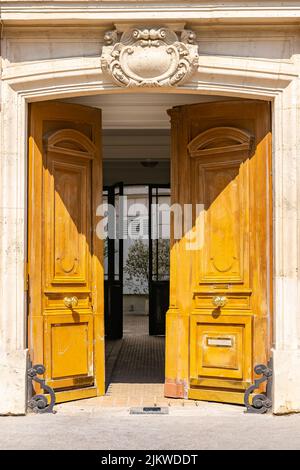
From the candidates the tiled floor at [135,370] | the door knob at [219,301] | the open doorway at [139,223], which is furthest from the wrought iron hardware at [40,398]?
the open doorway at [139,223]

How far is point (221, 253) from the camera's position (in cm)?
901

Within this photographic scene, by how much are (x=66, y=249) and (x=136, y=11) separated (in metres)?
2.59

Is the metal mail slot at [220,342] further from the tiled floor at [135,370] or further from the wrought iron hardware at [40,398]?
the wrought iron hardware at [40,398]

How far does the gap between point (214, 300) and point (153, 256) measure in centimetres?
729

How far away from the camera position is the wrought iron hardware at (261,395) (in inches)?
327

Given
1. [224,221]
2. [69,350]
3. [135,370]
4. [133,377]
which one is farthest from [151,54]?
[135,370]

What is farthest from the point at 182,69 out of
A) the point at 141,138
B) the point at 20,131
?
the point at 141,138

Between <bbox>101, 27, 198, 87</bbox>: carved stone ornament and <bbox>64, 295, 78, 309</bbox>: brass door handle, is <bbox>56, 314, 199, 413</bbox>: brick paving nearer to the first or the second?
<bbox>64, 295, 78, 309</bbox>: brass door handle

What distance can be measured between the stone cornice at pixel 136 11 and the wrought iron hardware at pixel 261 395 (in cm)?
342

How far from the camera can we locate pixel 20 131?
334 inches

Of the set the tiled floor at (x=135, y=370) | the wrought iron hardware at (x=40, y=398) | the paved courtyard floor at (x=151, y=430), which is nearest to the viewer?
the paved courtyard floor at (x=151, y=430)

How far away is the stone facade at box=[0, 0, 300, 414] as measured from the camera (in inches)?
326
